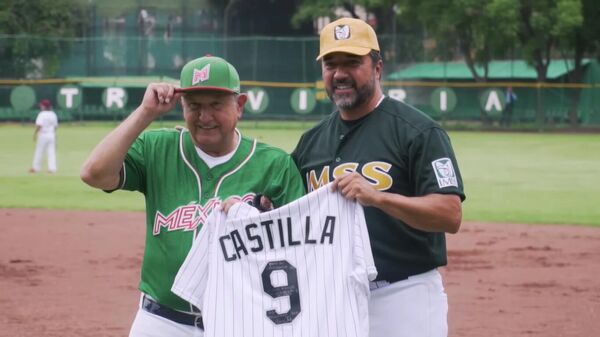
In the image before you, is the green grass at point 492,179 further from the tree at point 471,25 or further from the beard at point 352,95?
the beard at point 352,95

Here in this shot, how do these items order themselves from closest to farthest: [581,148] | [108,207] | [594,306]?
[594,306] < [108,207] < [581,148]

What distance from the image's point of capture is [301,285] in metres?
4.18

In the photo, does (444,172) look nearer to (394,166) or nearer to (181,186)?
(394,166)

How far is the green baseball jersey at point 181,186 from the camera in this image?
4242 millimetres

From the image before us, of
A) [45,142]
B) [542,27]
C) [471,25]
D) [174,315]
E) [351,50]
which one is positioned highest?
[471,25]

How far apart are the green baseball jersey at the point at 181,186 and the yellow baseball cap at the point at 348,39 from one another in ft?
1.61

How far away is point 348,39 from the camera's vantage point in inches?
174

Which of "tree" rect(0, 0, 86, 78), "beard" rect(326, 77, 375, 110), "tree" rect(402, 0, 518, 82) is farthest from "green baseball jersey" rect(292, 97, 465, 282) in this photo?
"tree" rect(0, 0, 86, 78)

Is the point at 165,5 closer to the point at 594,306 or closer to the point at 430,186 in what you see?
the point at 594,306

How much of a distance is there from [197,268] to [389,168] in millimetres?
899

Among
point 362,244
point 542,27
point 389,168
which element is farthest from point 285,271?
point 542,27

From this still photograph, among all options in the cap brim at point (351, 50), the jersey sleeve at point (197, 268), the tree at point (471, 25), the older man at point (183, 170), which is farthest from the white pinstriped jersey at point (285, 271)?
the tree at point (471, 25)

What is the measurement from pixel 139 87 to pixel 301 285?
37.4 metres

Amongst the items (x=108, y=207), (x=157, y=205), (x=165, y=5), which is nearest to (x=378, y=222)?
(x=157, y=205)
